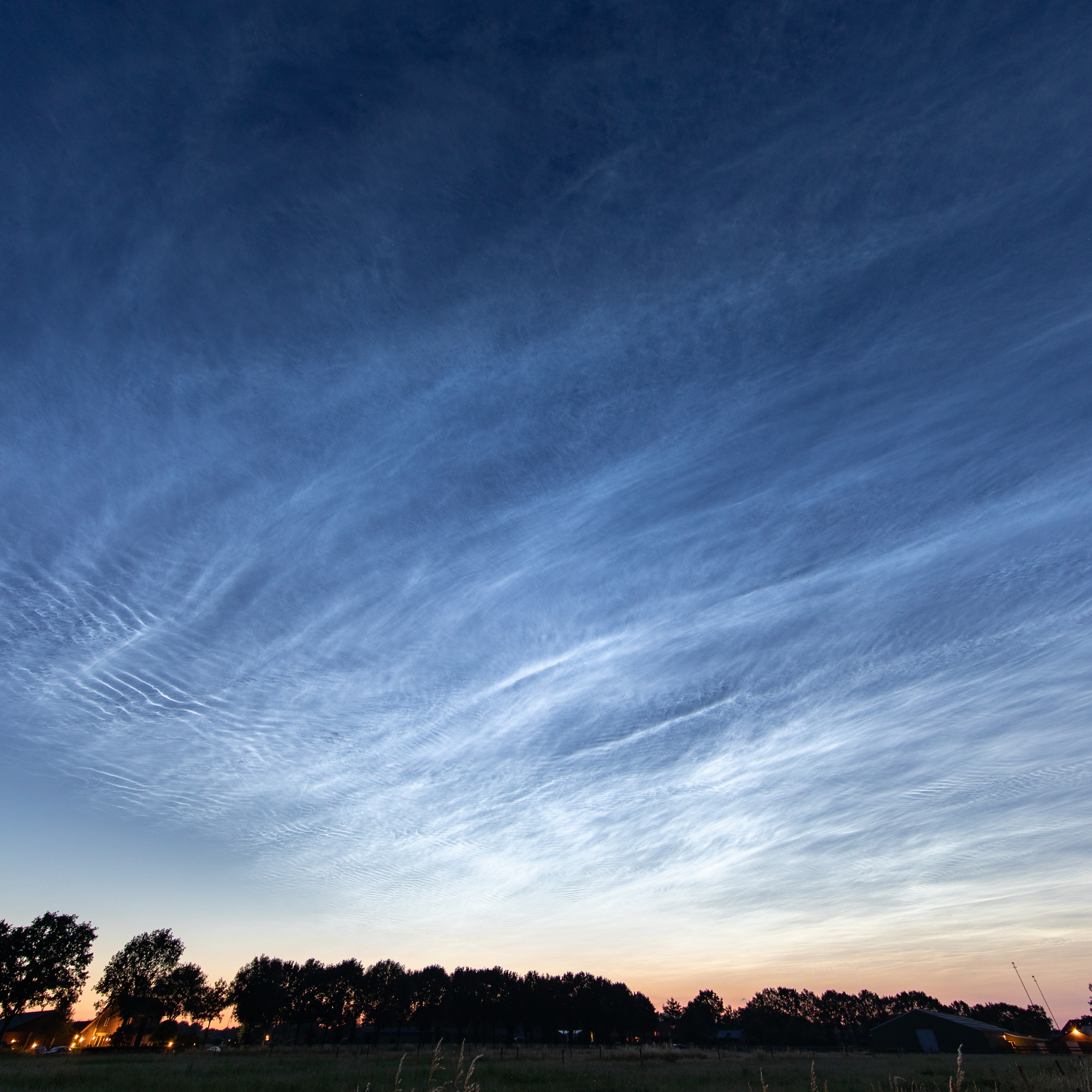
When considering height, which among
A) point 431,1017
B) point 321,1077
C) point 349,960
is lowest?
point 321,1077

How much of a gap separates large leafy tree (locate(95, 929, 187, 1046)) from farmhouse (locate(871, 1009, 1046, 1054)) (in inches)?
3486

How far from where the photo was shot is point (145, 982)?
76062 millimetres

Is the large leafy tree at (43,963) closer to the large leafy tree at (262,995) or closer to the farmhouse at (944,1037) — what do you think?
the large leafy tree at (262,995)

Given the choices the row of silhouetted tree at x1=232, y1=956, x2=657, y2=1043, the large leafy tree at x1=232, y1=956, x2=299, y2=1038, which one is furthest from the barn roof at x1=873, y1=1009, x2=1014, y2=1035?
the large leafy tree at x1=232, y1=956, x2=299, y2=1038

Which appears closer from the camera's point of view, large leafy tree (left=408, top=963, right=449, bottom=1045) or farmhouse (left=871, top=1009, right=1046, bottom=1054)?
farmhouse (left=871, top=1009, right=1046, bottom=1054)

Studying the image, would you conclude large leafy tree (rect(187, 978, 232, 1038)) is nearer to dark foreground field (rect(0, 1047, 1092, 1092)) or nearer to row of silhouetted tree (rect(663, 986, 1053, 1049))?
dark foreground field (rect(0, 1047, 1092, 1092))

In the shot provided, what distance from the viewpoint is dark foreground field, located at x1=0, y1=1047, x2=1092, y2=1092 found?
22328 millimetres

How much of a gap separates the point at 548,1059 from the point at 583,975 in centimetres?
7487

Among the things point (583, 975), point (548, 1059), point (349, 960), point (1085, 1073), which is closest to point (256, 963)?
point (349, 960)

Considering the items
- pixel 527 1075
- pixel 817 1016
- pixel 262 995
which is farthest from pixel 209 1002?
pixel 817 1016

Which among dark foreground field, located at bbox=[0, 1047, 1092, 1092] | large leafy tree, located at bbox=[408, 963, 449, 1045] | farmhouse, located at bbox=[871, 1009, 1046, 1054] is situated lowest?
dark foreground field, located at bbox=[0, 1047, 1092, 1092]

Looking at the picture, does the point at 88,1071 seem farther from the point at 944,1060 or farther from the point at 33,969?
the point at 944,1060

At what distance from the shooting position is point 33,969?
63.8 meters

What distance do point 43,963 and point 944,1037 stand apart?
99.2 metres
